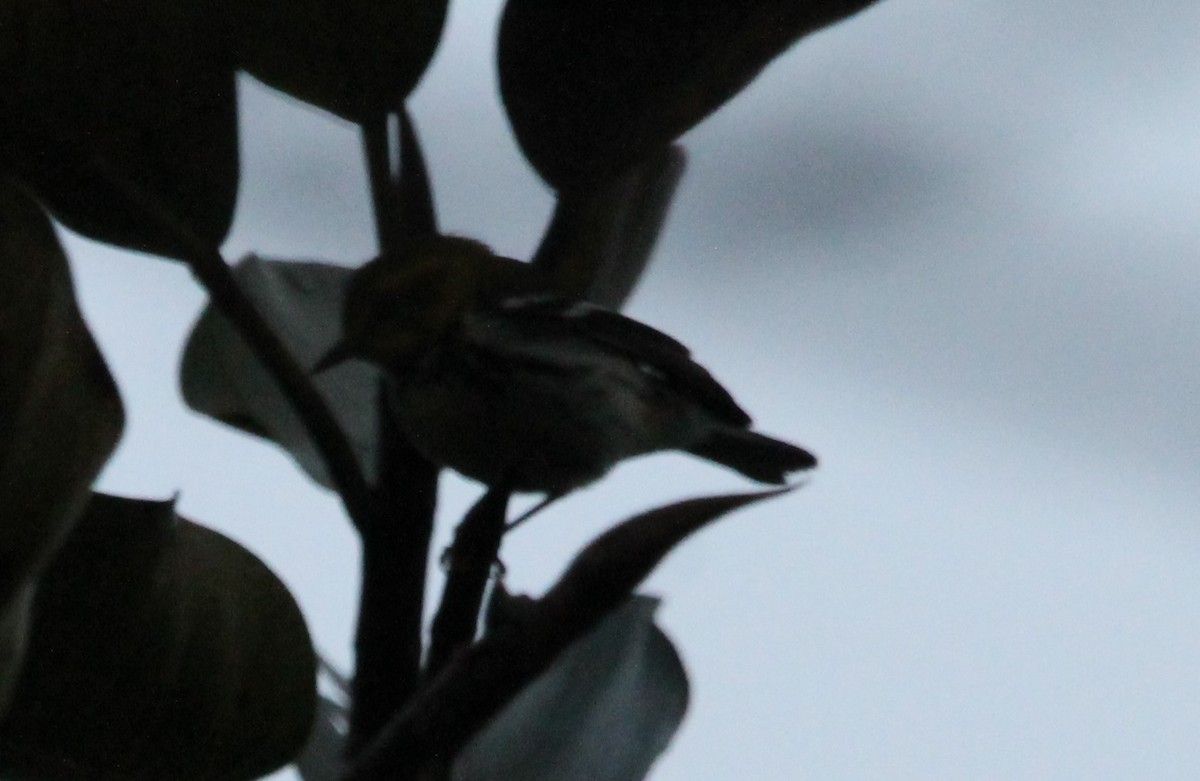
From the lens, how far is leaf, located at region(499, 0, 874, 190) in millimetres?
563

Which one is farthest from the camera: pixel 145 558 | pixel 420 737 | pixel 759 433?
pixel 759 433

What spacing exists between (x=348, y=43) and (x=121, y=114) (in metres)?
0.09

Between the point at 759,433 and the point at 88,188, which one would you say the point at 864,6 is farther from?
the point at 759,433

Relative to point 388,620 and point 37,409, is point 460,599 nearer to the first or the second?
point 388,620

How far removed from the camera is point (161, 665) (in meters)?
0.56

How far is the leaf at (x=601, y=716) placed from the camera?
581 mm

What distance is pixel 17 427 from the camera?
0.47m

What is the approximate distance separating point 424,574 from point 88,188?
227mm

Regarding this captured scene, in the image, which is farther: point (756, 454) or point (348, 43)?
point (756, 454)

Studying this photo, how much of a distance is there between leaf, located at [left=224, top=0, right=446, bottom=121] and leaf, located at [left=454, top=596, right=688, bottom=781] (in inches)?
9.4

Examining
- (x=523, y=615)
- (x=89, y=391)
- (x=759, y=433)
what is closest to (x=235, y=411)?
(x=89, y=391)

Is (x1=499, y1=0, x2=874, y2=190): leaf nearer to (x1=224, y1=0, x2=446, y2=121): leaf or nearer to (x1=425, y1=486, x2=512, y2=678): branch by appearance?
(x1=224, y1=0, x2=446, y2=121): leaf

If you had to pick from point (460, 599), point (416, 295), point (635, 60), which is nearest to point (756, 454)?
point (416, 295)

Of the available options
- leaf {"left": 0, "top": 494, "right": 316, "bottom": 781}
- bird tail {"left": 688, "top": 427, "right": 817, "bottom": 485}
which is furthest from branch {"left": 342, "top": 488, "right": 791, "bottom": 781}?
bird tail {"left": 688, "top": 427, "right": 817, "bottom": 485}
